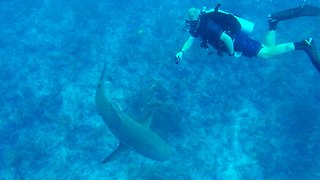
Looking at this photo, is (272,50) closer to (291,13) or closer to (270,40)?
(270,40)

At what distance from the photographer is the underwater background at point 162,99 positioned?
8.56 m

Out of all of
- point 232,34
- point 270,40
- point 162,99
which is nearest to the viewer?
point 232,34

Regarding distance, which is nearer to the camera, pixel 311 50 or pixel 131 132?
pixel 131 132

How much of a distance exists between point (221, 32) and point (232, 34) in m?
0.47

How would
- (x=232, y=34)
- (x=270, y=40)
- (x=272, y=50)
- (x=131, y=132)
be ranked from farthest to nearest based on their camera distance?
(x=270, y=40) → (x=272, y=50) → (x=232, y=34) → (x=131, y=132)

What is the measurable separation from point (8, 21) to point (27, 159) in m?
6.74

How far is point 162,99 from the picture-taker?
9039 mm

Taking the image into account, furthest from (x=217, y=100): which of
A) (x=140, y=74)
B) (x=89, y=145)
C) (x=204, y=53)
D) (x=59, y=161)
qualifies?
(x=59, y=161)

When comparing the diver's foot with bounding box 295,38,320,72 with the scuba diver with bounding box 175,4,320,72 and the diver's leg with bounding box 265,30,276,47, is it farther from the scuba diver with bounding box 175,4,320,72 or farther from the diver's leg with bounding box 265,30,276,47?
the diver's leg with bounding box 265,30,276,47

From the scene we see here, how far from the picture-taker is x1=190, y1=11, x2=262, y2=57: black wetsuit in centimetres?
682

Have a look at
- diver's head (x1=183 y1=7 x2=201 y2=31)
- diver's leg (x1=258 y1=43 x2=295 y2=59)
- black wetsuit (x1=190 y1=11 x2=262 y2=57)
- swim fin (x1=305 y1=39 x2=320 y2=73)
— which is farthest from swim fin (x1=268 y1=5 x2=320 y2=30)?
diver's head (x1=183 y1=7 x2=201 y2=31)

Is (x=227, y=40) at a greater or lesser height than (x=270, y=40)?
greater

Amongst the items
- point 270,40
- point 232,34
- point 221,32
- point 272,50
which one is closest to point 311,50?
point 272,50

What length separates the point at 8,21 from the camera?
13.1 m
